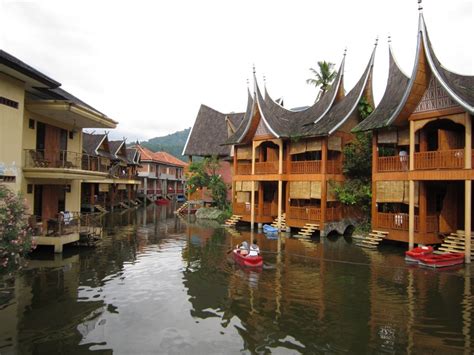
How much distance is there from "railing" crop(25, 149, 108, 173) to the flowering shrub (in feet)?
29.3

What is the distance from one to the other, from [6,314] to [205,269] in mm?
7296

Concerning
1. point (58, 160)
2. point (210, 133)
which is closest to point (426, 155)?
point (58, 160)

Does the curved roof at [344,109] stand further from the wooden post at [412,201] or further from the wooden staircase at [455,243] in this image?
the wooden staircase at [455,243]

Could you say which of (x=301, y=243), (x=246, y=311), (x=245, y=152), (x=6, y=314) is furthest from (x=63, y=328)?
(x=245, y=152)

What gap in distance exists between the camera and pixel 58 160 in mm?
19031

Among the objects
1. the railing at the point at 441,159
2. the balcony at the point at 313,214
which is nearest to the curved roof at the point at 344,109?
the balcony at the point at 313,214

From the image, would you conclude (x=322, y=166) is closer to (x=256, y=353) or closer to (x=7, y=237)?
(x=256, y=353)

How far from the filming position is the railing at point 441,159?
1666 cm

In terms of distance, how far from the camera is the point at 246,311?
10523 mm

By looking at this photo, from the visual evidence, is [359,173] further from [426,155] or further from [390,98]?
[426,155]

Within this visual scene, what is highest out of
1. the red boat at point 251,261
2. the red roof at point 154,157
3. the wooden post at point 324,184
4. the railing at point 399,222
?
the red roof at point 154,157

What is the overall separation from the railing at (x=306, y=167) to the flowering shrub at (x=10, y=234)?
61.1 feet

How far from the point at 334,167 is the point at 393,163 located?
15.9ft

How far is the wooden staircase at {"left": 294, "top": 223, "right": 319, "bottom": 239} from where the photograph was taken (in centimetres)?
2372
